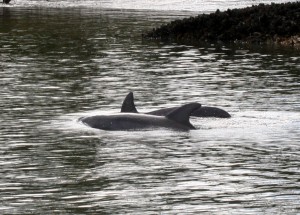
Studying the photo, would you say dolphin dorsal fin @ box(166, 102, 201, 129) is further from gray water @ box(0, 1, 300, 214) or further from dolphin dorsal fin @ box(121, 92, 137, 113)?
dolphin dorsal fin @ box(121, 92, 137, 113)

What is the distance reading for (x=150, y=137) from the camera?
25688mm

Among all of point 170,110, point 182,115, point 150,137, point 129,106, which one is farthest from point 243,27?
point 150,137

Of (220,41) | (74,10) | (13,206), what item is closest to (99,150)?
(13,206)

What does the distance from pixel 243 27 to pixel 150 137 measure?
34441 mm

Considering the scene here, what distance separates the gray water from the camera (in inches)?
741

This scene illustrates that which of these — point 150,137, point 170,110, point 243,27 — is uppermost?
point 170,110

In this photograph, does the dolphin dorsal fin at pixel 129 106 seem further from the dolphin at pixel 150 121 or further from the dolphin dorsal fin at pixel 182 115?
the dolphin dorsal fin at pixel 182 115

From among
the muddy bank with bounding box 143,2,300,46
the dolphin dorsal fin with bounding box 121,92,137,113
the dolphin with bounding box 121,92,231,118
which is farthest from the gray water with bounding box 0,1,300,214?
the muddy bank with bounding box 143,2,300,46

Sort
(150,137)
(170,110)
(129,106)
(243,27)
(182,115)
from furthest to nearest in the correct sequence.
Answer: (243,27)
(129,106)
(170,110)
(182,115)
(150,137)

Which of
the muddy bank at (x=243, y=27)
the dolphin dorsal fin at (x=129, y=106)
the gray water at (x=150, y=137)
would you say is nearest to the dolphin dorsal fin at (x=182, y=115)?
the gray water at (x=150, y=137)

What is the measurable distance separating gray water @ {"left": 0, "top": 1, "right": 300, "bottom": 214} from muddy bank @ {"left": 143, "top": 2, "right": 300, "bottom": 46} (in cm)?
515

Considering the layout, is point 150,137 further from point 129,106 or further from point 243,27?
point 243,27

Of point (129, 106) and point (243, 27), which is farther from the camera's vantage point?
point (243, 27)

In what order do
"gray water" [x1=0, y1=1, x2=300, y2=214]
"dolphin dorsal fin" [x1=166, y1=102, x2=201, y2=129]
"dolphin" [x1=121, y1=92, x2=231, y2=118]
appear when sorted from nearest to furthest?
"gray water" [x1=0, y1=1, x2=300, y2=214]
"dolphin dorsal fin" [x1=166, y1=102, x2=201, y2=129]
"dolphin" [x1=121, y1=92, x2=231, y2=118]
